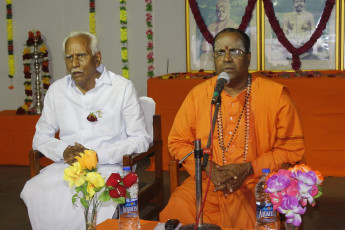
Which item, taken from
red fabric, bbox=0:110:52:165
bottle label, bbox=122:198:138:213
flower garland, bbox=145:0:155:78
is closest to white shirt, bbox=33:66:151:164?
bottle label, bbox=122:198:138:213

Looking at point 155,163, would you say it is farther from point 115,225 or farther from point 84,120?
point 115,225

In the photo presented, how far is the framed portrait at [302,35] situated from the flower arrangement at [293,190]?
5.37m

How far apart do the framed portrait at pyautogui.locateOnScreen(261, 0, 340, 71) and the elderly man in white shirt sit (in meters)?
4.03

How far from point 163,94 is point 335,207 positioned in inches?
95.9

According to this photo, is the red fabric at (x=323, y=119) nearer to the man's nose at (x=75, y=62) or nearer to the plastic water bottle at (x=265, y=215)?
the man's nose at (x=75, y=62)

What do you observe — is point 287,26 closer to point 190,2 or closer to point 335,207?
point 190,2

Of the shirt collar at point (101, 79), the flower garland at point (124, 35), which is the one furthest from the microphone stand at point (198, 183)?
the flower garland at point (124, 35)

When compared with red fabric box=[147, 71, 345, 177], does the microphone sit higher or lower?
higher

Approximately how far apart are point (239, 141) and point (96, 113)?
3.71ft

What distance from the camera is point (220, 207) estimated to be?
8.88 ft

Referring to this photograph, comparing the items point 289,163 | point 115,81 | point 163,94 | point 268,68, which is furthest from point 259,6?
point 289,163

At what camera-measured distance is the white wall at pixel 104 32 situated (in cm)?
728

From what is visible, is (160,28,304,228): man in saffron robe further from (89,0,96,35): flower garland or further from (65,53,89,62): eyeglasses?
(89,0,96,35): flower garland

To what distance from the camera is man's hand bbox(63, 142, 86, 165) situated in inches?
122
